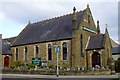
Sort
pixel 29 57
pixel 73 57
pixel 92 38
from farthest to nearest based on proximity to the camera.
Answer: pixel 29 57, pixel 92 38, pixel 73 57

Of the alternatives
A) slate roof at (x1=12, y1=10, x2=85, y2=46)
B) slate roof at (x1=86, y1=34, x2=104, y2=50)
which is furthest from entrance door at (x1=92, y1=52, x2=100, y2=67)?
slate roof at (x1=12, y1=10, x2=85, y2=46)

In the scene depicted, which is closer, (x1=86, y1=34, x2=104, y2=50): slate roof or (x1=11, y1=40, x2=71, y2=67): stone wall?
(x1=86, y1=34, x2=104, y2=50): slate roof

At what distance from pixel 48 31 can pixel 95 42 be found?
10.8 meters

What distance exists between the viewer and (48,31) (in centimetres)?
5328

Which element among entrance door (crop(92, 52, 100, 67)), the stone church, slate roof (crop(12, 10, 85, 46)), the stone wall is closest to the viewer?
the stone church

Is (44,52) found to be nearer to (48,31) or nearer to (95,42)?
(48,31)

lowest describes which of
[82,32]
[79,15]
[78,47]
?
[78,47]

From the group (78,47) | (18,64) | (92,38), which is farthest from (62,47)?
(18,64)

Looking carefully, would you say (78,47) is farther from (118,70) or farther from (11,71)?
(11,71)

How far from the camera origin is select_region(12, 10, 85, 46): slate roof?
1951 inches

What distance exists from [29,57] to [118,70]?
746 inches

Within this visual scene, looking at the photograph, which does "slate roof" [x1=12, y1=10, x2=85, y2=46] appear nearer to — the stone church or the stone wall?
the stone church

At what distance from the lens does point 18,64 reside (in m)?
52.5

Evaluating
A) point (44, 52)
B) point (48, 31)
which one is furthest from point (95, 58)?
point (48, 31)
